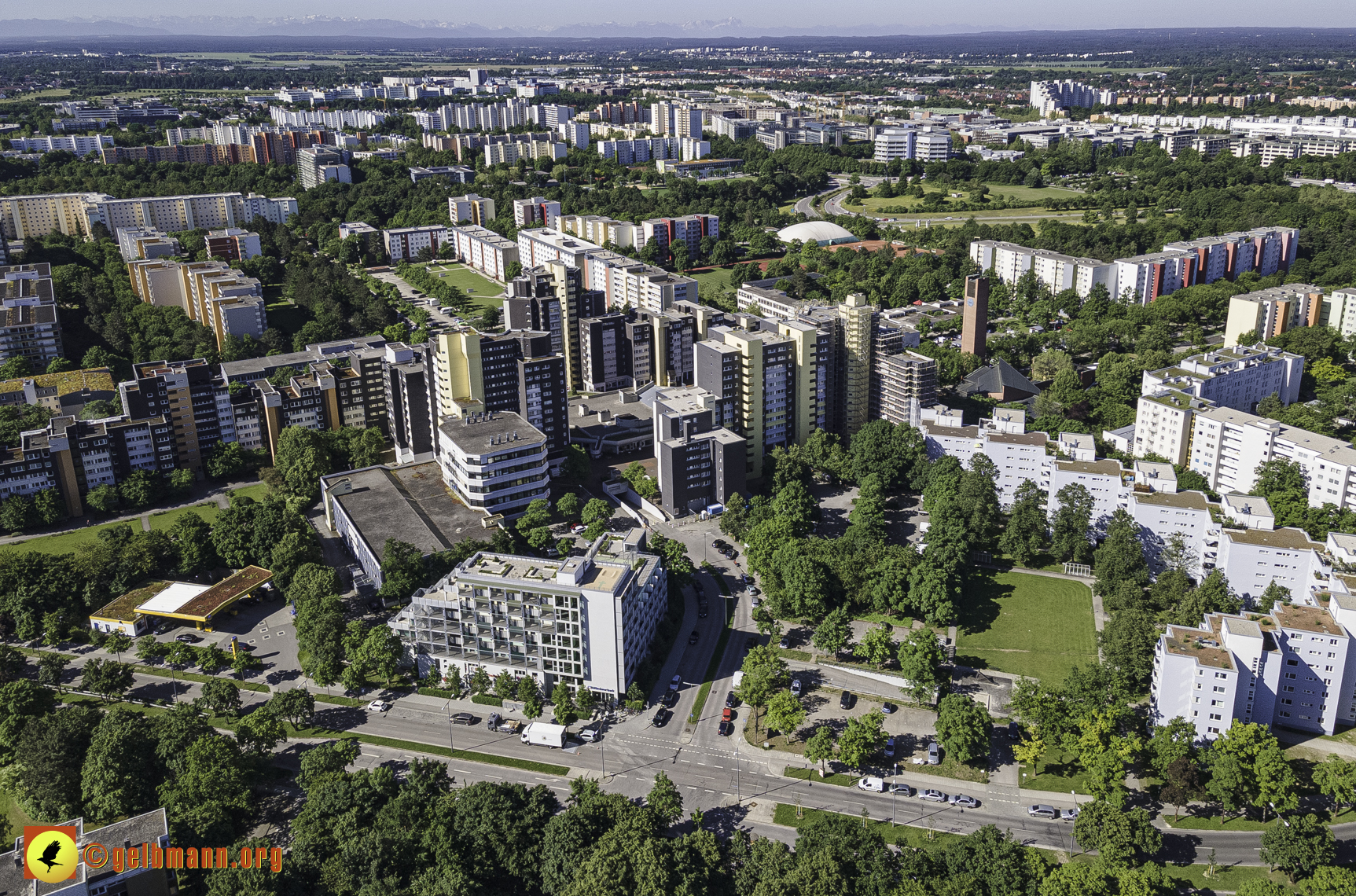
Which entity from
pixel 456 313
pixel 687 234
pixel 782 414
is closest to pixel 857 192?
pixel 687 234

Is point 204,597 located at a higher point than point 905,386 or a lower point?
lower

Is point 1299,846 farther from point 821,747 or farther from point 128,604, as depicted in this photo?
point 128,604

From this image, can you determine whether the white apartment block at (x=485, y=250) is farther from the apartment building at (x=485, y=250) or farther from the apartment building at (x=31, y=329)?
the apartment building at (x=31, y=329)

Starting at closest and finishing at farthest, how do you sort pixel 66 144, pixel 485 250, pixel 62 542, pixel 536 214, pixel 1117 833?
pixel 1117 833
pixel 62 542
pixel 485 250
pixel 536 214
pixel 66 144

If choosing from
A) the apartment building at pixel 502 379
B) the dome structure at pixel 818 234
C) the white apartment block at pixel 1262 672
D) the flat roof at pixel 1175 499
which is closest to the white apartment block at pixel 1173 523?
the flat roof at pixel 1175 499

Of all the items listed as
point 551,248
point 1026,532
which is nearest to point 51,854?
point 1026,532

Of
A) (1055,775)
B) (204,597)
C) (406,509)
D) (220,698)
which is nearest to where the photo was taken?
(1055,775)

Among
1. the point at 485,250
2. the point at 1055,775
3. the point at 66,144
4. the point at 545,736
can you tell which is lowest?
the point at 1055,775

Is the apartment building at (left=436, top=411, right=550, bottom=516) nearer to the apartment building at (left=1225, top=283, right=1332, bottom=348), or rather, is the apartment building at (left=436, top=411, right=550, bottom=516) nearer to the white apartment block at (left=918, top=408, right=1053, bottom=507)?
the white apartment block at (left=918, top=408, right=1053, bottom=507)

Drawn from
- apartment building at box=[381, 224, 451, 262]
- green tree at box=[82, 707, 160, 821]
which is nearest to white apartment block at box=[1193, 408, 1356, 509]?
green tree at box=[82, 707, 160, 821]
